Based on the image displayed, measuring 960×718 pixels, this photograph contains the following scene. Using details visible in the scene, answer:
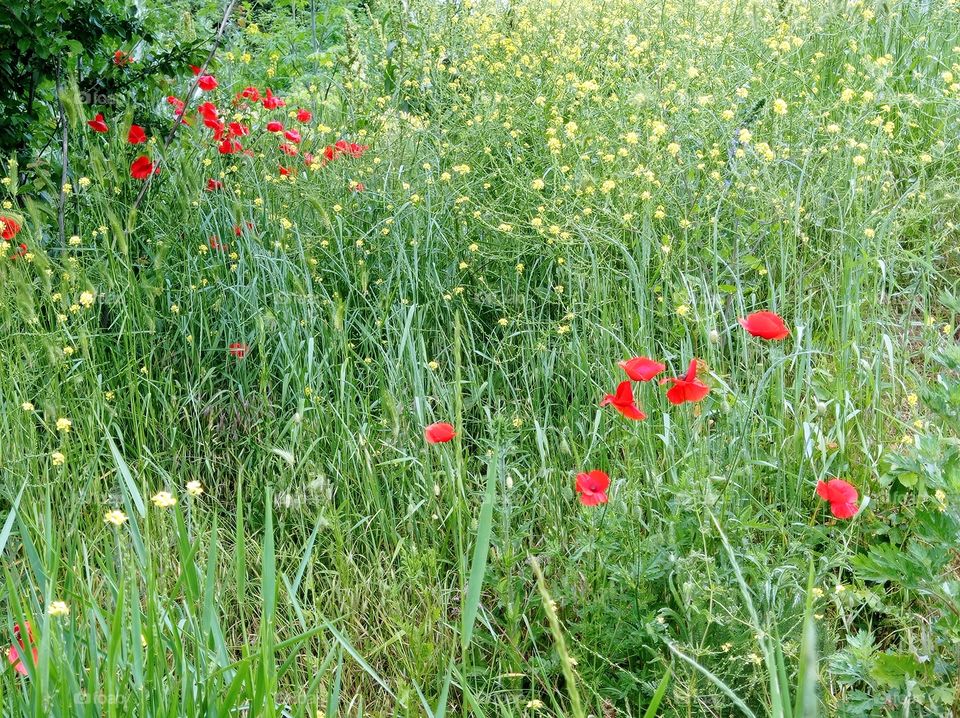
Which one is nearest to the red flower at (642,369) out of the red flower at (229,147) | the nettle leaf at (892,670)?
the nettle leaf at (892,670)

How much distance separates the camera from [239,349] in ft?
8.46

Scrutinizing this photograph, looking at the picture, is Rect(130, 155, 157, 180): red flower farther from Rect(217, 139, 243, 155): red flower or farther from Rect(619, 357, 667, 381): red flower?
Rect(619, 357, 667, 381): red flower

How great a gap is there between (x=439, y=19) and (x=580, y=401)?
8.12ft

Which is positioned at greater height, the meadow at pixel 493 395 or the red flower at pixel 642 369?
the red flower at pixel 642 369

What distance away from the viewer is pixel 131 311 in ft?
8.97

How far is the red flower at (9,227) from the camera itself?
2.55 meters

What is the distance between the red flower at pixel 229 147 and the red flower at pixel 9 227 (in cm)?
69

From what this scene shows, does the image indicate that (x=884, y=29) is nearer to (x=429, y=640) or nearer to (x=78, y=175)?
(x=78, y=175)

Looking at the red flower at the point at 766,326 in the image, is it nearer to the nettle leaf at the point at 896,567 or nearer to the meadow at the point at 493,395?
the meadow at the point at 493,395

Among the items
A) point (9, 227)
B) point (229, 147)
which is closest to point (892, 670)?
point (9, 227)

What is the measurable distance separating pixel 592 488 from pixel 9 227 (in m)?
1.84

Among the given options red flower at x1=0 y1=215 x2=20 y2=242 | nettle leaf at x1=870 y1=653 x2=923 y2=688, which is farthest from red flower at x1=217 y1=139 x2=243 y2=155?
nettle leaf at x1=870 y1=653 x2=923 y2=688

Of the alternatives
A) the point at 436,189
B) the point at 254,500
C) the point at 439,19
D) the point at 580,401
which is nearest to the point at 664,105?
the point at 436,189

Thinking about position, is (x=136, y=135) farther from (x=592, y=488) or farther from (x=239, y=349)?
(x=592, y=488)
